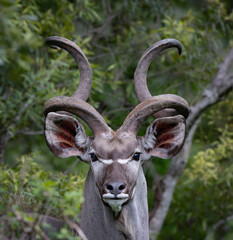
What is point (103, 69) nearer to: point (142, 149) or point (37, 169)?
point (37, 169)

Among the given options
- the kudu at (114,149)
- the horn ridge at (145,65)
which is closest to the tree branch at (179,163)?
the horn ridge at (145,65)

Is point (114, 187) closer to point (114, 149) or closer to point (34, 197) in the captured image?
point (114, 149)

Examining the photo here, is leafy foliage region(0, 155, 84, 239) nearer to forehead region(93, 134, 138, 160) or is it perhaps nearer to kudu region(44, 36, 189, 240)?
kudu region(44, 36, 189, 240)

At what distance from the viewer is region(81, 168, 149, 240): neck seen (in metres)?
5.09

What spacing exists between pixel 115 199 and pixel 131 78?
481cm

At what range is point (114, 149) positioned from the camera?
506 cm

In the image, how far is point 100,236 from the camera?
5.22m

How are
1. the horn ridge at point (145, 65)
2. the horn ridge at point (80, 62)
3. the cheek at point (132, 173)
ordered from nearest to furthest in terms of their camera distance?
the cheek at point (132, 173) < the horn ridge at point (80, 62) < the horn ridge at point (145, 65)

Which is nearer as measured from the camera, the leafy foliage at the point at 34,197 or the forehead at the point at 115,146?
the leafy foliage at the point at 34,197

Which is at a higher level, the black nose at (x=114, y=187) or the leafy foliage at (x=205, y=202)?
the black nose at (x=114, y=187)

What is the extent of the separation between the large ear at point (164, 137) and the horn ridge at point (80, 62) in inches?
30.3

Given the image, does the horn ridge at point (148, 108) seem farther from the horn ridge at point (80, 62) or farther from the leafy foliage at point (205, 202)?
the leafy foliage at point (205, 202)

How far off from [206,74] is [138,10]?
1831 mm

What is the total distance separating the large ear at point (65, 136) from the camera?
17.7 ft
